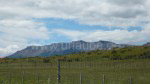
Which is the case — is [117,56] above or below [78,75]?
above

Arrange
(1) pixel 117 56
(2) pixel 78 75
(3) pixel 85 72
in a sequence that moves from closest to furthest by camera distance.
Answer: (2) pixel 78 75, (3) pixel 85 72, (1) pixel 117 56

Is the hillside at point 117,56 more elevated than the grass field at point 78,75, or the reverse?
the hillside at point 117,56

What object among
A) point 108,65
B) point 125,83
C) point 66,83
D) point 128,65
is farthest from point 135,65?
point 66,83

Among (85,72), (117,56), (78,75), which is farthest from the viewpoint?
(117,56)

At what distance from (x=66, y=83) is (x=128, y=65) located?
6713 centimetres

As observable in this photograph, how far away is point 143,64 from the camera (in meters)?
97.4

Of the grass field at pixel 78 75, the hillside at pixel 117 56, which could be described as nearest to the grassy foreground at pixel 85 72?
the grass field at pixel 78 75

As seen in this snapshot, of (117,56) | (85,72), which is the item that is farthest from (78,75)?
(117,56)

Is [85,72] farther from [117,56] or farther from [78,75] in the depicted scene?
[117,56]

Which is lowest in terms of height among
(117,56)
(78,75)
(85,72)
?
(85,72)

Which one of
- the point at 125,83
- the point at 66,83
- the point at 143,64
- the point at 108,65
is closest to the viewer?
the point at 66,83

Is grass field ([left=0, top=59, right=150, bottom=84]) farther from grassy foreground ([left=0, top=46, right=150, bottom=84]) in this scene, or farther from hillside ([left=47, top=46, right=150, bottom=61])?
hillside ([left=47, top=46, right=150, bottom=61])

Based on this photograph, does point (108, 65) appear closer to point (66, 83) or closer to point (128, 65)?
point (128, 65)

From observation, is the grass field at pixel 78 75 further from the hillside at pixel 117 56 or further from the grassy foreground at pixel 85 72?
the hillside at pixel 117 56
